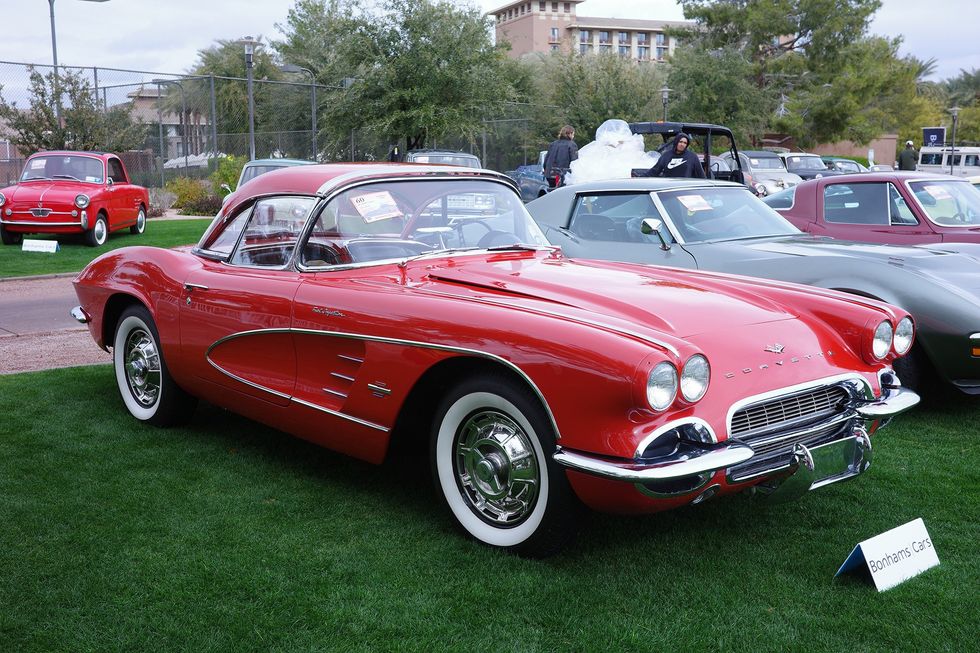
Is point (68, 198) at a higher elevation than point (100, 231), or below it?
higher

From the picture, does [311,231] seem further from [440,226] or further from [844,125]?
[844,125]

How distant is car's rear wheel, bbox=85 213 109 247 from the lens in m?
13.8

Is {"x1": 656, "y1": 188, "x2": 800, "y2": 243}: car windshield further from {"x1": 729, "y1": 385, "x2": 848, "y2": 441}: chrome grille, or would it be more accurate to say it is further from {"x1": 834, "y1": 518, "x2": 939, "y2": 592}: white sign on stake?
{"x1": 834, "y1": 518, "x2": 939, "y2": 592}: white sign on stake

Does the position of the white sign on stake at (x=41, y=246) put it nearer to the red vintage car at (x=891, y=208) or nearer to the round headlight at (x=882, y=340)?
the red vintage car at (x=891, y=208)

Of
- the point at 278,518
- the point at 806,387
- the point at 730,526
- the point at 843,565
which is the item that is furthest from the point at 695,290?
the point at 278,518

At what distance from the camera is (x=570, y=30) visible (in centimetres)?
10856

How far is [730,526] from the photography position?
3582 mm

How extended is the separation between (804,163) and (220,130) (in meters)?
24.5

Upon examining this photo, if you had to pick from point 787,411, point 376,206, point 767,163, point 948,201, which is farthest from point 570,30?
point 787,411

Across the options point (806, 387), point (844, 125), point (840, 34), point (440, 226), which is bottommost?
point (806, 387)

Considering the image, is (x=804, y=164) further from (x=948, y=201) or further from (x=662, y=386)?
(x=662, y=386)

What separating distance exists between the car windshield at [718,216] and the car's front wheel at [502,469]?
3.36 meters

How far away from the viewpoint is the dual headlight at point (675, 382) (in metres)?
2.82

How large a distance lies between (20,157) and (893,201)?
17955 millimetres
